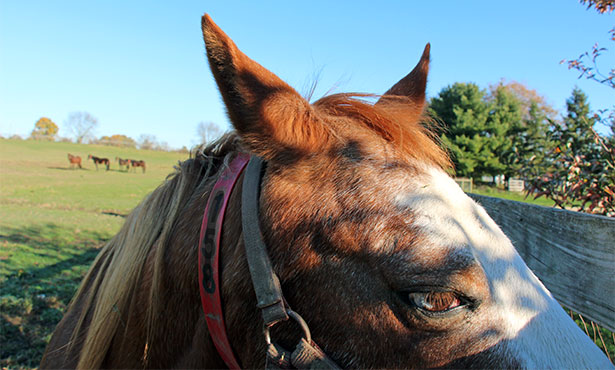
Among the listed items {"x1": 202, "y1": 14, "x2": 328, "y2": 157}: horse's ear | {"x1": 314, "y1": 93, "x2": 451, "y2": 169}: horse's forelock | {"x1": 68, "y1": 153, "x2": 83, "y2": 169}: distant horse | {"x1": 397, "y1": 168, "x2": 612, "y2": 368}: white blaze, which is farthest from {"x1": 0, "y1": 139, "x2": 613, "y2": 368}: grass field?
{"x1": 68, "y1": 153, "x2": 83, "y2": 169}: distant horse

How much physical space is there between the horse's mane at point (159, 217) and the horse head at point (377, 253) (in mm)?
55

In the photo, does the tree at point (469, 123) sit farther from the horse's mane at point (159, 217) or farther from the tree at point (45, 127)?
the tree at point (45, 127)

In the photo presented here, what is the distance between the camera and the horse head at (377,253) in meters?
1.09

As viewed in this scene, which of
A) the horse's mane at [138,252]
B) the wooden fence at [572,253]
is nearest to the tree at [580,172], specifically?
the wooden fence at [572,253]

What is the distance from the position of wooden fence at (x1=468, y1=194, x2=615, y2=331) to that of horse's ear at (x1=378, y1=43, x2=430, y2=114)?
87 cm

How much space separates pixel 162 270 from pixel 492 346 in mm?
1289

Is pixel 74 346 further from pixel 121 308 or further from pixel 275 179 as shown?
pixel 275 179

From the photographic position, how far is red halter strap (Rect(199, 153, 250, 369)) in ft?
4.40

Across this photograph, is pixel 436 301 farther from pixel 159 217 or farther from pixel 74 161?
pixel 74 161

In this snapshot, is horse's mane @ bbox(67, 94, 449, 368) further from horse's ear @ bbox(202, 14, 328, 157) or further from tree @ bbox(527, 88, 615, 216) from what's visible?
tree @ bbox(527, 88, 615, 216)

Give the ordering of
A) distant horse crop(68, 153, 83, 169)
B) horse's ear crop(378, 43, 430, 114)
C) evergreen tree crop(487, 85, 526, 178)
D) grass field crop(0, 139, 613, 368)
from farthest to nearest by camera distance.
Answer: distant horse crop(68, 153, 83, 169), evergreen tree crop(487, 85, 526, 178), grass field crop(0, 139, 613, 368), horse's ear crop(378, 43, 430, 114)

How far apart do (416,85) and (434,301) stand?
1.25 m

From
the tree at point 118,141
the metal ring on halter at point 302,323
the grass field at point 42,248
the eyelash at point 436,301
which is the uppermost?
the tree at point 118,141

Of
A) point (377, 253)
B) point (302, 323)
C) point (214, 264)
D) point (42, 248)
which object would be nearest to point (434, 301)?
point (377, 253)
